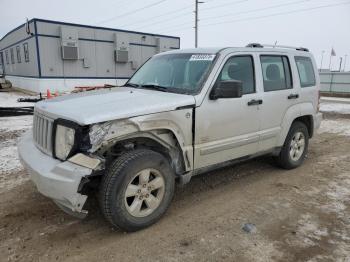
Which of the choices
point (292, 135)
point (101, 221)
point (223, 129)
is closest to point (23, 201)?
point (101, 221)

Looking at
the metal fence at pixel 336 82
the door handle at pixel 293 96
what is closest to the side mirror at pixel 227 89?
the door handle at pixel 293 96

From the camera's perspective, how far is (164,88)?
4043mm

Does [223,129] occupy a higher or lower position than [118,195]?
higher

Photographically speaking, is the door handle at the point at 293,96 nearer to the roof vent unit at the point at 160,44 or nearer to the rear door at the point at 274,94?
the rear door at the point at 274,94

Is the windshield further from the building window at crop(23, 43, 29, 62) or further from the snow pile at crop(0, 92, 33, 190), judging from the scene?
the building window at crop(23, 43, 29, 62)

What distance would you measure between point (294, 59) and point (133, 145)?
10.9 ft

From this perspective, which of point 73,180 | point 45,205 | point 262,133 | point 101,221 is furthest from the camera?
point 262,133

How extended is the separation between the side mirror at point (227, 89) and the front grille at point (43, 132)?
187cm

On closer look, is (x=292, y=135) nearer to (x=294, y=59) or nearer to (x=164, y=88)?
(x=294, y=59)

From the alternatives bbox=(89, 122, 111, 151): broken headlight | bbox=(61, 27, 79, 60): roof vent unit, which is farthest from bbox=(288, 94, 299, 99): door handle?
bbox=(61, 27, 79, 60): roof vent unit

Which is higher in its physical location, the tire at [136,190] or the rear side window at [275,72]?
the rear side window at [275,72]

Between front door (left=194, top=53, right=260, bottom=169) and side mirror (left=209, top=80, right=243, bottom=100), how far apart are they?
0.08m

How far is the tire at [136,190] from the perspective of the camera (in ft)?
10.1

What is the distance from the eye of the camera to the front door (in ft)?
12.5
